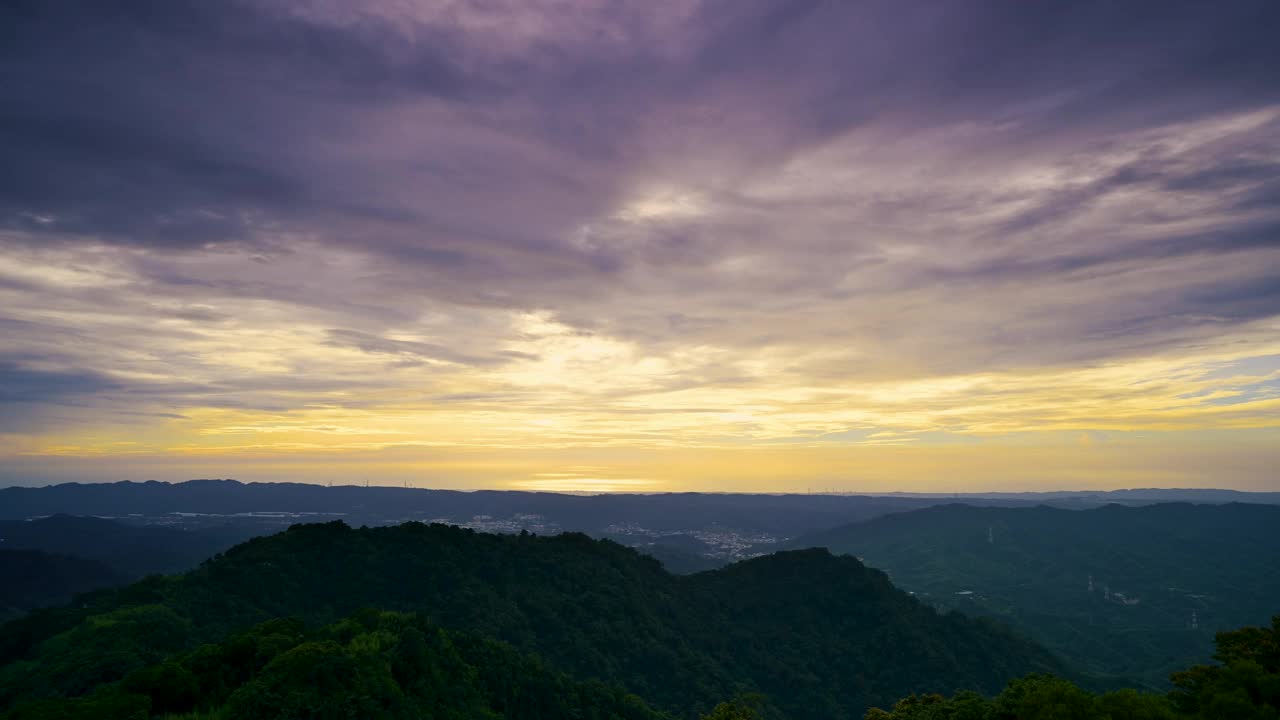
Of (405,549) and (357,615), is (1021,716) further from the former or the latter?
(405,549)

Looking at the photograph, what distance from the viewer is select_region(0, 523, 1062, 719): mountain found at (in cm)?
9331

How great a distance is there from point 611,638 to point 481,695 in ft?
214

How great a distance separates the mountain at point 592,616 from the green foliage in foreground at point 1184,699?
65.8 m

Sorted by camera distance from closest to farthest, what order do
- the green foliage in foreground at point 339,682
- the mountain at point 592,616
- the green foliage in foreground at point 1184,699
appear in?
the green foliage in foreground at point 1184,699
the green foliage in foreground at point 339,682
the mountain at point 592,616

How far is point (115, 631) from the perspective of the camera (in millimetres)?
76938

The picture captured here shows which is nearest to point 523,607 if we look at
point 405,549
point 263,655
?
point 405,549

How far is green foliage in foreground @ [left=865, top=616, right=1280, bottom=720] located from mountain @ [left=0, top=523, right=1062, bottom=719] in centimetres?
6578

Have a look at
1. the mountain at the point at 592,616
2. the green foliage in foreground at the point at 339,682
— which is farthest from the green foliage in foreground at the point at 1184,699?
the mountain at the point at 592,616

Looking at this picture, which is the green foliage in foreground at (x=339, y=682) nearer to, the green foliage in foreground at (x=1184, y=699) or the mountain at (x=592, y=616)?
the mountain at (x=592, y=616)

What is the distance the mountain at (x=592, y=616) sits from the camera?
9331 cm

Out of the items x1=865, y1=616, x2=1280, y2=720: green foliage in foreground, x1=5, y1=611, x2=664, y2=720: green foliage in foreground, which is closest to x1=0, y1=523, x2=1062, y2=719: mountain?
x1=5, y1=611, x2=664, y2=720: green foliage in foreground

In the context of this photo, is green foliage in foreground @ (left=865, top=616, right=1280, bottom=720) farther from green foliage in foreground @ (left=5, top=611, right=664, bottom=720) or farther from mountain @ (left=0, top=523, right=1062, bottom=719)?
mountain @ (left=0, top=523, right=1062, bottom=719)

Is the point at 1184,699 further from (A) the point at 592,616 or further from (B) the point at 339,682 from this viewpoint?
(A) the point at 592,616

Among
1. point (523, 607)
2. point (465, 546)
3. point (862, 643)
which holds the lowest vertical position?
point (862, 643)
